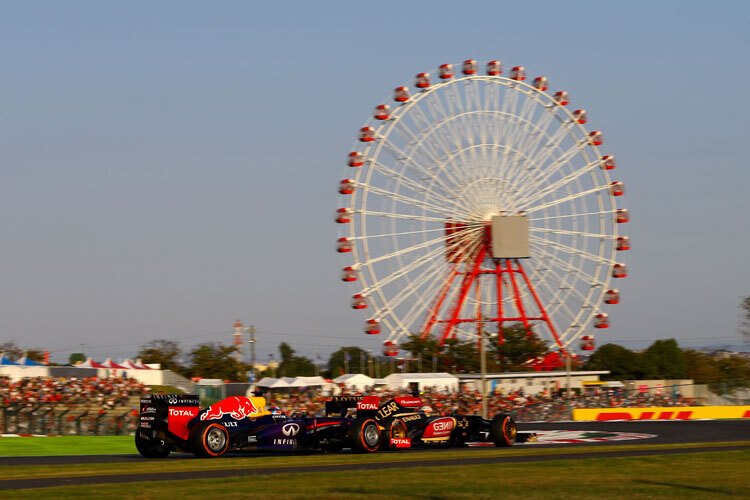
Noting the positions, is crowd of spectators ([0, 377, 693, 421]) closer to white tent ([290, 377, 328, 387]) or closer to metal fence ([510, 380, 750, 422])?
metal fence ([510, 380, 750, 422])

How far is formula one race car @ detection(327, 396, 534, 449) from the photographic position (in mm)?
23344

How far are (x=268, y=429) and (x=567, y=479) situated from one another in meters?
9.08

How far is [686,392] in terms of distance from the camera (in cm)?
4872

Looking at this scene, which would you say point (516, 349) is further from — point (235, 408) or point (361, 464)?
point (361, 464)

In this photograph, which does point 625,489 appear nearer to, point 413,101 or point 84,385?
point 84,385

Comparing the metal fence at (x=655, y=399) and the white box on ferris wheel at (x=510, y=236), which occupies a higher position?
the white box on ferris wheel at (x=510, y=236)

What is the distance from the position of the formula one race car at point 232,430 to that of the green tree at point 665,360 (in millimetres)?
88998

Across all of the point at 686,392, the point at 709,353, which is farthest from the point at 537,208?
the point at 709,353

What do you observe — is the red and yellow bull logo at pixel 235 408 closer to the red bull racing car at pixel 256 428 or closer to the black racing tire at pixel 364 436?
the red bull racing car at pixel 256 428

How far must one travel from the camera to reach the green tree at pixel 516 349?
279 feet

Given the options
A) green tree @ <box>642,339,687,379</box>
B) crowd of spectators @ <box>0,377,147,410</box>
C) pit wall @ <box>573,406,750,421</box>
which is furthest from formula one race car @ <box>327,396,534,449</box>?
green tree @ <box>642,339,687,379</box>

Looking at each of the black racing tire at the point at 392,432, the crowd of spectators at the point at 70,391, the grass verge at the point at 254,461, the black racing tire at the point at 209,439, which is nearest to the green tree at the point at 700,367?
the crowd of spectators at the point at 70,391

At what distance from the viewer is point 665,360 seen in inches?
4427

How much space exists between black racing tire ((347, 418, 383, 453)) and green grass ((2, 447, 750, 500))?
4.82 m
